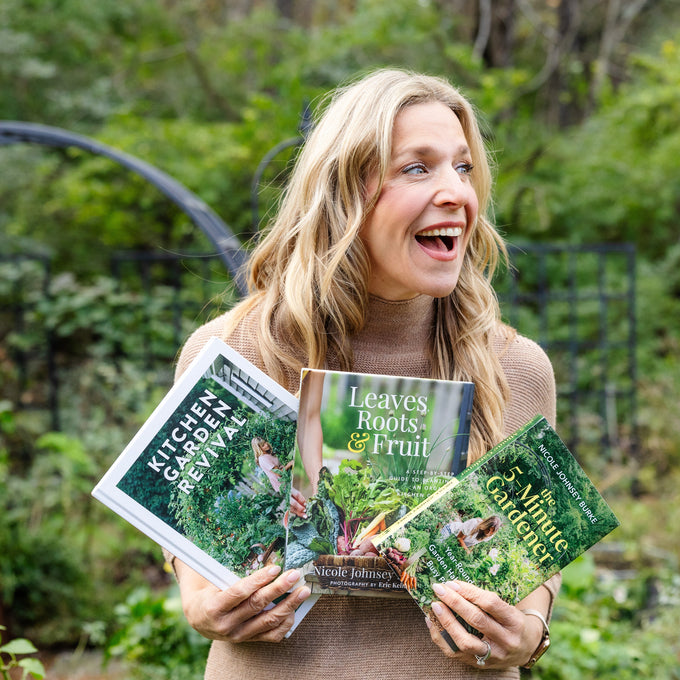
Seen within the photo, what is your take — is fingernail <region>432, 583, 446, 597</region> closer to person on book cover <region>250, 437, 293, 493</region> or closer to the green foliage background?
person on book cover <region>250, 437, 293, 493</region>

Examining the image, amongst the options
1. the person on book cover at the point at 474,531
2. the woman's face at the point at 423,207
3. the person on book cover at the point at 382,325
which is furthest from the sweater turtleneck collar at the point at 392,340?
the person on book cover at the point at 474,531

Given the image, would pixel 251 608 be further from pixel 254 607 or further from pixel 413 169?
pixel 413 169

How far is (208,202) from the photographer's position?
757 centimetres

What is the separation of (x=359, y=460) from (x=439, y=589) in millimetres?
243

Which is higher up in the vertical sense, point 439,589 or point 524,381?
point 524,381

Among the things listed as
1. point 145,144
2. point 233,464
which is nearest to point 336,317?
point 233,464

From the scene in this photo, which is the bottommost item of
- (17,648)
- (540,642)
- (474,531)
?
(17,648)

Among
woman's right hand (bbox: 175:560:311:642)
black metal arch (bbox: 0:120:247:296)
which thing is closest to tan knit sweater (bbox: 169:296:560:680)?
woman's right hand (bbox: 175:560:311:642)

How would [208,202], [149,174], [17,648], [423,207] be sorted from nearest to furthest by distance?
[423,207], [17,648], [149,174], [208,202]

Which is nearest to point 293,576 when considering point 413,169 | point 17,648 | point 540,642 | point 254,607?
point 254,607

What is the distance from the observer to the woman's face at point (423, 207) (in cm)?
135

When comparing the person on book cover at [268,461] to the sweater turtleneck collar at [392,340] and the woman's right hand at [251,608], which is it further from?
the sweater turtleneck collar at [392,340]

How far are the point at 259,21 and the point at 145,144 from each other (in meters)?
2.68

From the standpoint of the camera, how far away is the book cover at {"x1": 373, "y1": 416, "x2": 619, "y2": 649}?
1211 mm
